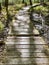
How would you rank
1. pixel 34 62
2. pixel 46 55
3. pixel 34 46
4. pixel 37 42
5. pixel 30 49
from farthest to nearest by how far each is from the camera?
pixel 37 42 → pixel 34 46 → pixel 30 49 → pixel 46 55 → pixel 34 62

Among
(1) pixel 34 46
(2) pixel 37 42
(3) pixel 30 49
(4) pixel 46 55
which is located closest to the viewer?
(4) pixel 46 55

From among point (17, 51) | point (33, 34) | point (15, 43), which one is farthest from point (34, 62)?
point (33, 34)

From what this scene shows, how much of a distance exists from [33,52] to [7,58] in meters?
0.89

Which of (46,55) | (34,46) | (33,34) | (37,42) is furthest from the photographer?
(33,34)

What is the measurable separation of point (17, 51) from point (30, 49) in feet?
1.54

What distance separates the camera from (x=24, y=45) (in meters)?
6.15

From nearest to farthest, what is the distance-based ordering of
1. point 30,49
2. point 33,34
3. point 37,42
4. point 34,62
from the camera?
1. point 34,62
2. point 30,49
3. point 37,42
4. point 33,34

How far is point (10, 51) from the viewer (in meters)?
5.37

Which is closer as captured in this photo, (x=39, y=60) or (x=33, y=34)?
(x=39, y=60)

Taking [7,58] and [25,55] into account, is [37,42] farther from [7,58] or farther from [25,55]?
[7,58]

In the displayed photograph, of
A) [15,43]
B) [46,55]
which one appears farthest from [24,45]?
[46,55]

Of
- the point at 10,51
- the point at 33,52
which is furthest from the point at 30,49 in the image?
the point at 10,51

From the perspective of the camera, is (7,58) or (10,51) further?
(10,51)

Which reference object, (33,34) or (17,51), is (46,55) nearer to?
(17,51)
